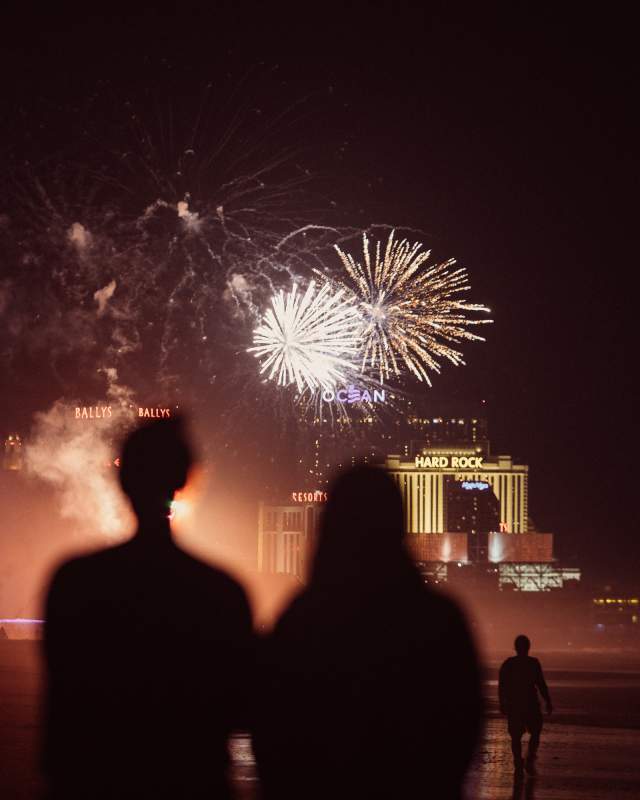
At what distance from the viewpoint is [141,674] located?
5031mm

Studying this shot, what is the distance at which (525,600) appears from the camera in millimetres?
148375

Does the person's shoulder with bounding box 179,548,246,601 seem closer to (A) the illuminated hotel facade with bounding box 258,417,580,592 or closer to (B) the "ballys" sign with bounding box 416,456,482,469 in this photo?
(A) the illuminated hotel facade with bounding box 258,417,580,592

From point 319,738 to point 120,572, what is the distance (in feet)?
3.31

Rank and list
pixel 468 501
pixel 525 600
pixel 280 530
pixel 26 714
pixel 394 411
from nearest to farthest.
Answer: pixel 26 714 → pixel 525 600 → pixel 280 530 → pixel 468 501 → pixel 394 411

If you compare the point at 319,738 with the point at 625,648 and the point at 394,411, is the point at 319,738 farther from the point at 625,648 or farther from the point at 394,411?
the point at 394,411

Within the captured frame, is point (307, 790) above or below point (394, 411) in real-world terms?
below

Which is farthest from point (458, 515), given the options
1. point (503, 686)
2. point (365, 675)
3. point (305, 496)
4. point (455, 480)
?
point (365, 675)

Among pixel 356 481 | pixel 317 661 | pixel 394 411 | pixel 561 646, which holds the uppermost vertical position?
pixel 394 411

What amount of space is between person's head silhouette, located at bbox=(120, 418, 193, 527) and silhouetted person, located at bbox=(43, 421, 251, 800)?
259 millimetres

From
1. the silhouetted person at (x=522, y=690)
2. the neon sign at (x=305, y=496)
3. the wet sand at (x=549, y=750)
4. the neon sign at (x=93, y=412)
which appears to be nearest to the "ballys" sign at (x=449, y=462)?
the neon sign at (x=305, y=496)

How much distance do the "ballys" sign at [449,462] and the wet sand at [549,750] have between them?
131m

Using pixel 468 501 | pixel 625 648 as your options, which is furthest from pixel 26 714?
pixel 468 501

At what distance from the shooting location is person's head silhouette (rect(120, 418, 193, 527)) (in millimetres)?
5371

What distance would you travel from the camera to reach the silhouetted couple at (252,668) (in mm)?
5008
